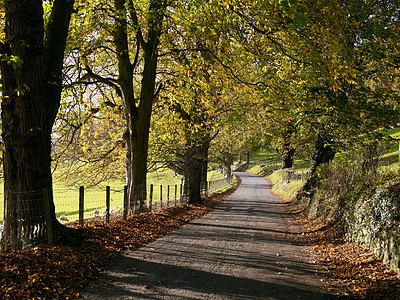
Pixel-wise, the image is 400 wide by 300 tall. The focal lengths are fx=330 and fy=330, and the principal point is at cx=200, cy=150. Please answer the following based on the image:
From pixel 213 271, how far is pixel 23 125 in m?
5.18

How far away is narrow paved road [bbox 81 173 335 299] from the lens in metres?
5.74

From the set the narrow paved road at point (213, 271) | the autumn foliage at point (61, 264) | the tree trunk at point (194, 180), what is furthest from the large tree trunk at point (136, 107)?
the tree trunk at point (194, 180)

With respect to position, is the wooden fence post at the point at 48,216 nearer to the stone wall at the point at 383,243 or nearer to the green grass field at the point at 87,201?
the stone wall at the point at 383,243

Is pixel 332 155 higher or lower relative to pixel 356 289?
higher

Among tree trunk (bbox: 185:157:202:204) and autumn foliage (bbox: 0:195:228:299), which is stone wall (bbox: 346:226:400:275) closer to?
autumn foliage (bbox: 0:195:228:299)

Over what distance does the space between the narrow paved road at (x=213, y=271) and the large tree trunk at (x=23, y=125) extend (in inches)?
84.4

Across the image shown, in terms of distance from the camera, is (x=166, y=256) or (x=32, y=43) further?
(x=166, y=256)

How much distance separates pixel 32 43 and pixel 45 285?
4995mm

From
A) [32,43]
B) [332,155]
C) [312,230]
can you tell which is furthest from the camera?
[332,155]

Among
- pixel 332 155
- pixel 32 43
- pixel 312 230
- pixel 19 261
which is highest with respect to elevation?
pixel 32 43

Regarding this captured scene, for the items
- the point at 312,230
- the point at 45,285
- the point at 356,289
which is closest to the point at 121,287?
the point at 45,285

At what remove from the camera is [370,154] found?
428 inches

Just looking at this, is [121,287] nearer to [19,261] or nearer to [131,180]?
[19,261]

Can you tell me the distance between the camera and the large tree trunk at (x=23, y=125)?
707cm
